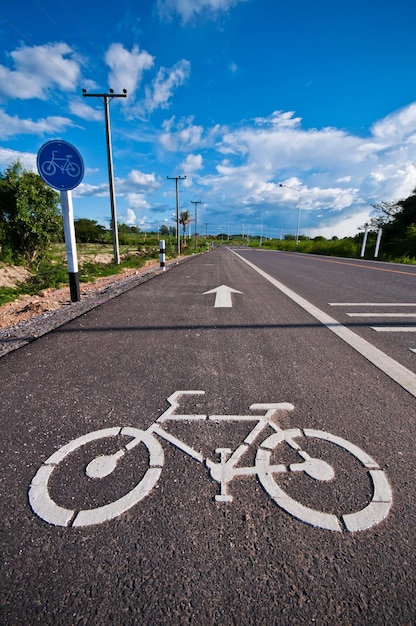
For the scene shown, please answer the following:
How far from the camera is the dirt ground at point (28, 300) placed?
525 centimetres

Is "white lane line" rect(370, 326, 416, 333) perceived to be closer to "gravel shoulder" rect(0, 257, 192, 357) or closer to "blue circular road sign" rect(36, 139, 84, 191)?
"gravel shoulder" rect(0, 257, 192, 357)

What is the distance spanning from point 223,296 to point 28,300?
508cm

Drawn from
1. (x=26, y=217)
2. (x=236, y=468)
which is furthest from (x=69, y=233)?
(x=26, y=217)

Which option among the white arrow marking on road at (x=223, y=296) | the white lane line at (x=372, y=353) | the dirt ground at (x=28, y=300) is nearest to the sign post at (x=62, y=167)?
the dirt ground at (x=28, y=300)

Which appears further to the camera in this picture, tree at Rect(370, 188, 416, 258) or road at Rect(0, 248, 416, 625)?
tree at Rect(370, 188, 416, 258)

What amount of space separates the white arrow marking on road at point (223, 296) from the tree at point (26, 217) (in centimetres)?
1038

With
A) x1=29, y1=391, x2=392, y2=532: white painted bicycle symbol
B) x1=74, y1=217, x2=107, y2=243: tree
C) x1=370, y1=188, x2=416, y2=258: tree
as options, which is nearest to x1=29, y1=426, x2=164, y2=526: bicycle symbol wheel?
x1=29, y1=391, x2=392, y2=532: white painted bicycle symbol

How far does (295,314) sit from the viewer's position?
5.09 m

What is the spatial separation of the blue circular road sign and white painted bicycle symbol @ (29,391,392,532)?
4.95 metres

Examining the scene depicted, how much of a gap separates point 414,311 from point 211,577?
5676 millimetres

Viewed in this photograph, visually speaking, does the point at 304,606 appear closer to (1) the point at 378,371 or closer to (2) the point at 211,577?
(2) the point at 211,577

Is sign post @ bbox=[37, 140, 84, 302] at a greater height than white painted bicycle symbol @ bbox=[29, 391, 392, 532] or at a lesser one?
greater

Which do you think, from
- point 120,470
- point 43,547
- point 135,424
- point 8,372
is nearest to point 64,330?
point 8,372

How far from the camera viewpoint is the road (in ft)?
3.52
